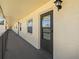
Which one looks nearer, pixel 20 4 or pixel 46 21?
pixel 20 4

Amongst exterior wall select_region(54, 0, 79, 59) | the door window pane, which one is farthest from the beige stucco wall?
the door window pane

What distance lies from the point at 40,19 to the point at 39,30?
524 millimetres

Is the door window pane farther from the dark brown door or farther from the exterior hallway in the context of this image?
the exterior hallway

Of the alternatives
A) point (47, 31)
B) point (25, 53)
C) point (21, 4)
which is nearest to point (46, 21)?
point (47, 31)

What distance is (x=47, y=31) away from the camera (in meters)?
5.89

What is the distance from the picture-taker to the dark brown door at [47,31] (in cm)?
539

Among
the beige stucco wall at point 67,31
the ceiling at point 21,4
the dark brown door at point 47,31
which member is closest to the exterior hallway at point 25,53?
the dark brown door at point 47,31

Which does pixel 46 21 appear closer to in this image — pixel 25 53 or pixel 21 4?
pixel 21 4

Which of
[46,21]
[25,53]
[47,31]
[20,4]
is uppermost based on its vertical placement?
[20,4]

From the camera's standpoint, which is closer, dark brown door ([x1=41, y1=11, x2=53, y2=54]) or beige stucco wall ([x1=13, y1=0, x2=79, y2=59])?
beige stucco wall ([x1=13, y1=0, x2=79, y2=59])

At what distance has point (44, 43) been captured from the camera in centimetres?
617

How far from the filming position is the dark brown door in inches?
212

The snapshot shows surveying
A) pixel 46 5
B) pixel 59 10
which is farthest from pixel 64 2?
pixel 46 5

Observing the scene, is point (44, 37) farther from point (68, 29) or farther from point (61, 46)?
point (68, 29)
